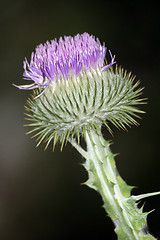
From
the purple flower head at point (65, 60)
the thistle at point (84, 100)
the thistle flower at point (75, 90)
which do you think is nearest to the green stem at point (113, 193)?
the thistle at point (84, 100)

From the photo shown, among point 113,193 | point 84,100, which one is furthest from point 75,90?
point 113,193

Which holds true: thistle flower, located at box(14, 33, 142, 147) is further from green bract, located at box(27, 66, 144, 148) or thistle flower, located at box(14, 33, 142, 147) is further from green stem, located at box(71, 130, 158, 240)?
green stem, located at box(71, 130, 158, 240)

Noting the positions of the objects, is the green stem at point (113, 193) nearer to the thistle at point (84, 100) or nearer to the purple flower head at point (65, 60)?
the thistle at point (84, 100)

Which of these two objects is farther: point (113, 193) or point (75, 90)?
point (75, 90)

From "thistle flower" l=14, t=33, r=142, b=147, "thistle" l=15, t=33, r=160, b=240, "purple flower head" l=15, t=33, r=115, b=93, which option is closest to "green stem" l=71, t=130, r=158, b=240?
"thistle" l=15, t=33, r=160, b=240

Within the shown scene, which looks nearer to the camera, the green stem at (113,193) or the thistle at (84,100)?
the green stem at (113,193)

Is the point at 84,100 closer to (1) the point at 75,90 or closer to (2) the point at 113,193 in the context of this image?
(1) the point at 75,90
